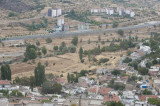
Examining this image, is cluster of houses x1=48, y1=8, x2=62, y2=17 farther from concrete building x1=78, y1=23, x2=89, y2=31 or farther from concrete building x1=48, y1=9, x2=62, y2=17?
concrete building x1=78, y1=23, x2=89, y2=31

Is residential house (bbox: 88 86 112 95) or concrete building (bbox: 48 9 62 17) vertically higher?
concrete building (bbox: 48 9 62 17)

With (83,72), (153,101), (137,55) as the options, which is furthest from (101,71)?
(153,101)

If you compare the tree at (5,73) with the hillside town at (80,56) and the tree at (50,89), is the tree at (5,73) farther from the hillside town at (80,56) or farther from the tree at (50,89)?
the tree at (50,89)

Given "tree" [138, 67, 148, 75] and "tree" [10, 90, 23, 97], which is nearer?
"tree" [10, 90, 23, 97]

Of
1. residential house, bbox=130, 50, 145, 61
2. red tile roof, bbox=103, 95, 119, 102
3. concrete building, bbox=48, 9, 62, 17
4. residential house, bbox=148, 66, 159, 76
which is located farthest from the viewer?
concrete building, bbox=48, 9, 62, 17

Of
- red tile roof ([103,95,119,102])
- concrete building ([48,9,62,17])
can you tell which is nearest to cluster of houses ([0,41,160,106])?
red tile roof ([103,95,119,102])

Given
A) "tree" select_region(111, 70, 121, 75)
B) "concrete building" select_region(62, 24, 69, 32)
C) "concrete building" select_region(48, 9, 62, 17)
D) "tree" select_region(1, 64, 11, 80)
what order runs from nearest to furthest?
"tree" select_region(1, 64, 11, 80) < "tree" select_region(111, 70, 121, 75) < "concrete building" select_region(62, 24, 69, 32) < "concrete building" select_region(48, 9, 62, 17)

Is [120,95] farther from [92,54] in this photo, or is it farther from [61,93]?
[92,54]

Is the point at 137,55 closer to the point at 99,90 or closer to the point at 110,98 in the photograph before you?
the point at 99,90

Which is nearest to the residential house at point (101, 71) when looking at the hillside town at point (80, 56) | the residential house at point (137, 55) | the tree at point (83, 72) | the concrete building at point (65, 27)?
the hillside town at point (80, 56)

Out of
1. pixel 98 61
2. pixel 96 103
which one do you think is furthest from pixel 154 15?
pixel 96 103

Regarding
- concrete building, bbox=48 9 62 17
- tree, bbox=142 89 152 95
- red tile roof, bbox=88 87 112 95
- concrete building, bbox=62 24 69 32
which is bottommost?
tree, bbox=142 89 152 95

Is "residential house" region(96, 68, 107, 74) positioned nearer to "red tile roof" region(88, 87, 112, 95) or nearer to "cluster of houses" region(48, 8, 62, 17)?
"red tile roof" region(88, 87, 112, 95)
